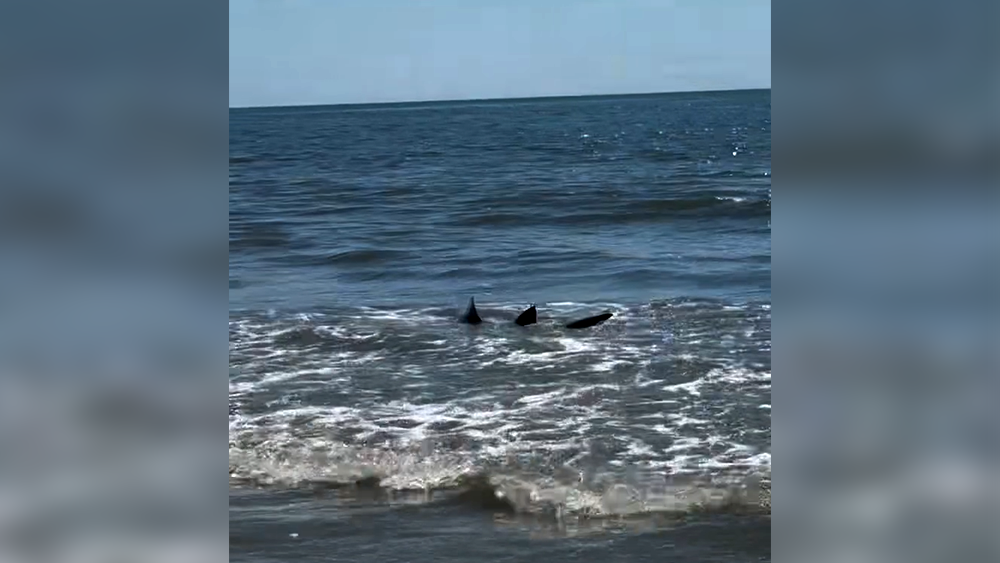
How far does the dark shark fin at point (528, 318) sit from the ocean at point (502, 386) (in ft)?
0.20

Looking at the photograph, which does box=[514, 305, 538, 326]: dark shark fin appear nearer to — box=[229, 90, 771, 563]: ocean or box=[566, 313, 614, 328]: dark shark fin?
box=[229, 90, 771, 563]: ocean

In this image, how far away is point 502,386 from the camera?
Answer: 18.9 ft

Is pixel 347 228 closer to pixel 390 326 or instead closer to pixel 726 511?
pixel 390 326

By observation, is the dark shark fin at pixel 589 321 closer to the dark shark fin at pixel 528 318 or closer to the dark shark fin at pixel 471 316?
the dark shark fin at pixel 528 318

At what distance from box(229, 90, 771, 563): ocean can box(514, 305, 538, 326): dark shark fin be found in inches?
2.4

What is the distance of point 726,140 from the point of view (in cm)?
3228

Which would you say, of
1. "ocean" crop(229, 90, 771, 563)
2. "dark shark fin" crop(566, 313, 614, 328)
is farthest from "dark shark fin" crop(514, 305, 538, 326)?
"dark shark fin" crop(566, 313, 614, 328)

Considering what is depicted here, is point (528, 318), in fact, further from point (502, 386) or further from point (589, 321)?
point (502, 386)

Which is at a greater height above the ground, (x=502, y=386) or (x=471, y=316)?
(x=471, y=316)

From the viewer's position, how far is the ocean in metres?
3.66

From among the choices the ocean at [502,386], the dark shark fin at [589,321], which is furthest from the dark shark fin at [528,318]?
the dark shark fin at [589,321]

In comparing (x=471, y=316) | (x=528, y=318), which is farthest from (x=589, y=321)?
(x=471, y=316)

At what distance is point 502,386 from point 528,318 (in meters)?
1.82
